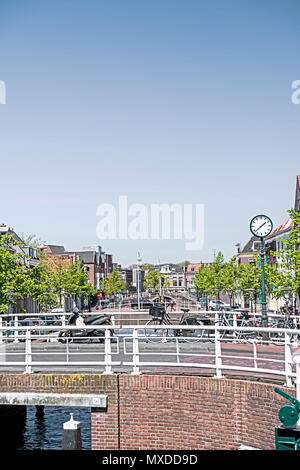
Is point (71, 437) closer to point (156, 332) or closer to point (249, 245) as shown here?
point (156, 332)

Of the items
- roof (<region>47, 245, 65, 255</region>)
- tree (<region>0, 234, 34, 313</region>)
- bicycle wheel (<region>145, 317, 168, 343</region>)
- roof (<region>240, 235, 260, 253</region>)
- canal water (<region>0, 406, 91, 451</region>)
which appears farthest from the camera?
roof (<region>47, 245, 65, 255</region>)

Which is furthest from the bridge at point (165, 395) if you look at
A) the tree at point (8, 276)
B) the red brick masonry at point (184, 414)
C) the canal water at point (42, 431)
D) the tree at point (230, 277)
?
the tree at point (230, 277)

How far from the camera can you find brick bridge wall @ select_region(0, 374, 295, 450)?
11.3m

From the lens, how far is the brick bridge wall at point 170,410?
443 inches

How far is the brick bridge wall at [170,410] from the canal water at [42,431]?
247 inches

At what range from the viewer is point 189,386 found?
11922mm

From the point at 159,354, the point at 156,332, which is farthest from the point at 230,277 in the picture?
the point at 159,354

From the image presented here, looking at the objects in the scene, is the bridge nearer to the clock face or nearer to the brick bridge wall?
the brick bridge wall

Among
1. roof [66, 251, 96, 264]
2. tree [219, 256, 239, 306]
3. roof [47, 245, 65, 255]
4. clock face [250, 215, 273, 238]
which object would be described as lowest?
tree [219, 256, 239, 306]

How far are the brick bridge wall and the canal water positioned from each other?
6.26 metres

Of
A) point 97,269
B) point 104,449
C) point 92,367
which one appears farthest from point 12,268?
point 97,269

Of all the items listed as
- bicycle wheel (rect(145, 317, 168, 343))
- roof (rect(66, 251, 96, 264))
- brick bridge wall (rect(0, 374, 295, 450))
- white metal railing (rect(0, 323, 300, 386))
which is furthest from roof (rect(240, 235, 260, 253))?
brick bridge wall (rect(0, 374, 295, 450))

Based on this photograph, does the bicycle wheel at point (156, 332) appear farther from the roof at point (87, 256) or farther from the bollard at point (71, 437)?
the roof at point (87, 256)

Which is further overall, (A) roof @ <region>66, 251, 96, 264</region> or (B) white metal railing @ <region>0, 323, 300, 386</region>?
(A) roof @ <region>66, 251, 96, 264</region>
